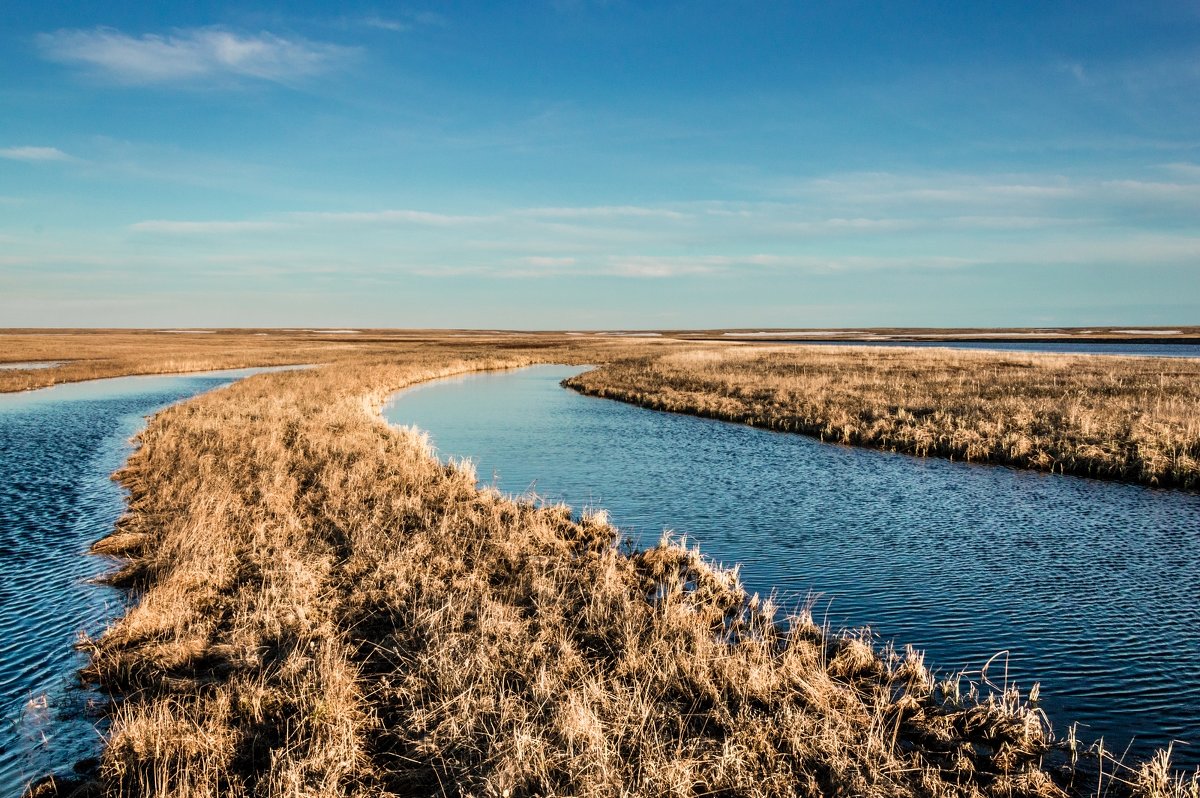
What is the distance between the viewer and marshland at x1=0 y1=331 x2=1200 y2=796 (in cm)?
588

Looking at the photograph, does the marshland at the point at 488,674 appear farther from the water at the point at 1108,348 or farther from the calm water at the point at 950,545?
the water at the point at 1108,348

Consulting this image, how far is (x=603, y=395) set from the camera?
144ft

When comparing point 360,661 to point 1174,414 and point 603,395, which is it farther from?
point 603,395

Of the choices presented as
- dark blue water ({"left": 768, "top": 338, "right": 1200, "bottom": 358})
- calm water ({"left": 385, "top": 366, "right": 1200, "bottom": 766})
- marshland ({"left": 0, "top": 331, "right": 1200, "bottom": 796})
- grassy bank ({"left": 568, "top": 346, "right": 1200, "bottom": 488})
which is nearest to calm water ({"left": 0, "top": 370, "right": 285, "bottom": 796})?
marshland ({"left": 0, "top": 331, "right": 1200, "bottom": 796})

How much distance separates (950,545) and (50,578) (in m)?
15.6

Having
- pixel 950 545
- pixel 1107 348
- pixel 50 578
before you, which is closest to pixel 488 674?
pixel 50 578

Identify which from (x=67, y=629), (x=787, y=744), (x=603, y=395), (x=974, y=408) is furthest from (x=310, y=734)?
(x=603, y=395)

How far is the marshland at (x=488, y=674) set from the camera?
5879 mm

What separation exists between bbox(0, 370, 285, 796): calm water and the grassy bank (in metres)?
22.8

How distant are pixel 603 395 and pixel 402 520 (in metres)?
30.5

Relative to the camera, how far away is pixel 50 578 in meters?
11.0

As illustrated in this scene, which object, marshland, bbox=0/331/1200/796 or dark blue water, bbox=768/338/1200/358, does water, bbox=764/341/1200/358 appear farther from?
marshland, bbox=0/331/1200/796

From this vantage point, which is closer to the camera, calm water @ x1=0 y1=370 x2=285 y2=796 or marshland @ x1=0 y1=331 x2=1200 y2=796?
marshland @ x1=0 y1=331 x2=1200 y2=796

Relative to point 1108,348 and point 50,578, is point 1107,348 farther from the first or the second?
point 50,578
